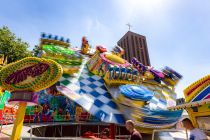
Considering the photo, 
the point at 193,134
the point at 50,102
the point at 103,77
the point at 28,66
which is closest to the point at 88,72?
the point at 103,77

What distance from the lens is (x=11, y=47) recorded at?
1129 inches

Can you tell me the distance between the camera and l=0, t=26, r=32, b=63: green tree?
28.3 metres

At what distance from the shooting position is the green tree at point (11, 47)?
92.8 ft

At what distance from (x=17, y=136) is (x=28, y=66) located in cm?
238

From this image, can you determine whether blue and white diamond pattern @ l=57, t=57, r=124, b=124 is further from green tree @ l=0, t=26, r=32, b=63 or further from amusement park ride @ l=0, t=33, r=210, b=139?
green tree @ l=0, t=26, r=32, b=63

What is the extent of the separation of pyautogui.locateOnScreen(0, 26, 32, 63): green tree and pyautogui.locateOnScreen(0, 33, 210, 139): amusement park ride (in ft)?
35.8

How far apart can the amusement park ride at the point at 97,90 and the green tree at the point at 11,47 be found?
10.9 meters

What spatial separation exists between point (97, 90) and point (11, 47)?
17.8 metres

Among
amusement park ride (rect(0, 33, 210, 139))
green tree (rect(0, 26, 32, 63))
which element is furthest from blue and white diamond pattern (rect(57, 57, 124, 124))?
green tree (rect(0, 26, 32, 63))

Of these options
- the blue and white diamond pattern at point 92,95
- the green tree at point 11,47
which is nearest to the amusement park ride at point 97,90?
the blue and white diamond pattern at point 92,95

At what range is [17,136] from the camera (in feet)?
23.5

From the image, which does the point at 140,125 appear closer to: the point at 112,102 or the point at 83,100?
the point at 112,102

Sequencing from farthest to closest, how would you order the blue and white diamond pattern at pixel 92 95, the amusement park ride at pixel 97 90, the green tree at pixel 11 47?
the green tree at pixel 11 47 → the blue and white diamond pattern at pixel 92 95 → the amusement park ride at pixel 97 90

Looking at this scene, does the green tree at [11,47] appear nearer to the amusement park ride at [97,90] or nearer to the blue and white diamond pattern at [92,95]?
the amusement park ride at [97,90]
